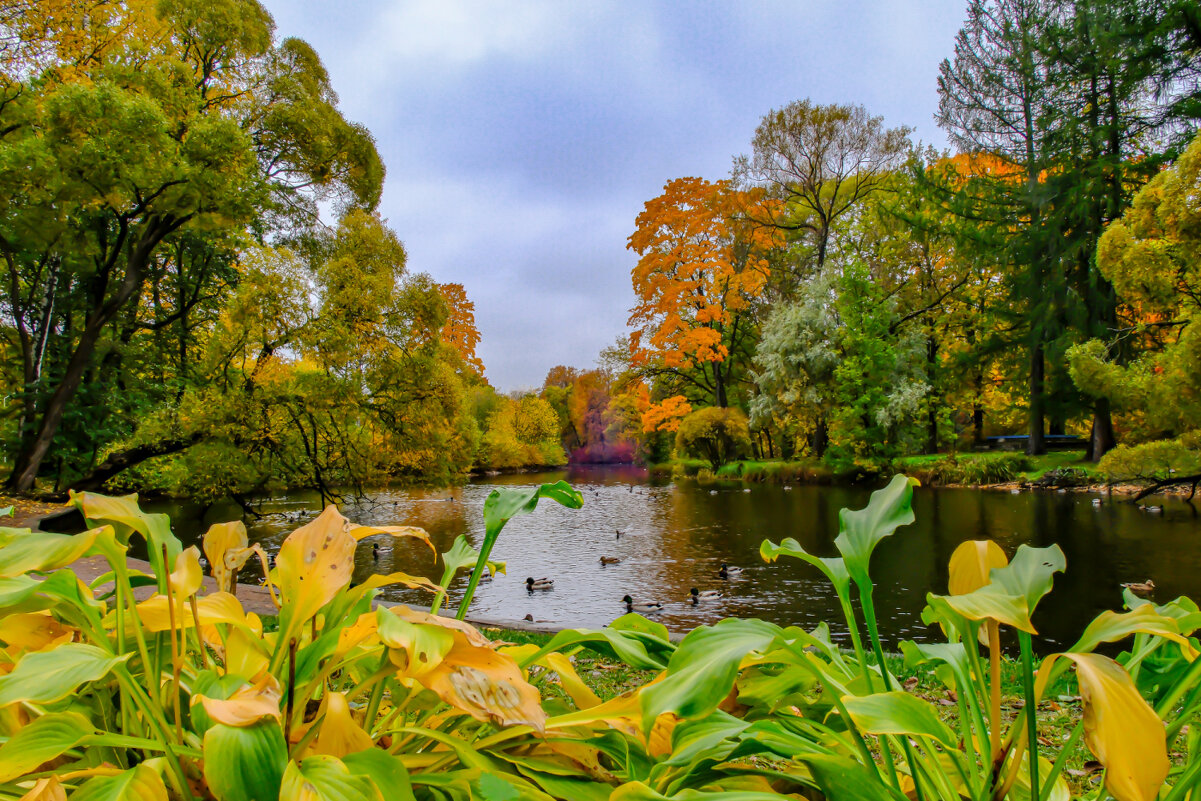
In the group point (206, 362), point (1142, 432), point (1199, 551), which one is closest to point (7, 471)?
point (206, 362)

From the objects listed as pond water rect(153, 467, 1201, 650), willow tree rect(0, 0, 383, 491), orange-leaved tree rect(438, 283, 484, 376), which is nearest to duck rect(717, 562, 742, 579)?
pond water rect(153, 467, 1201, 650)

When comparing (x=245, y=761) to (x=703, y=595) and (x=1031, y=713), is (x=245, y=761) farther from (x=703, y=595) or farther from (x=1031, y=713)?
(x=703, y=595)

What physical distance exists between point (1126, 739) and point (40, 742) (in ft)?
3.00

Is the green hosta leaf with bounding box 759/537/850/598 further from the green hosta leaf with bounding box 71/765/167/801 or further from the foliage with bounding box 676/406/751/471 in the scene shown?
the foliage with bounding box 676/406/751/471

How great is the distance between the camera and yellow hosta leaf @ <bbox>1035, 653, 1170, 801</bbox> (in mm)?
469

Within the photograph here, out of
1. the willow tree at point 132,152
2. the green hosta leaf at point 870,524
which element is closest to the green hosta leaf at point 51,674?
the green hosta leaf at point 870,524

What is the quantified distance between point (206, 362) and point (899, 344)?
18004 mm

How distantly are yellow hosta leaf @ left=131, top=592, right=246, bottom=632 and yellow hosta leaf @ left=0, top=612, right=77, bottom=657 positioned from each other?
0.18m

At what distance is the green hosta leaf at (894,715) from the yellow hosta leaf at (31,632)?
968mm

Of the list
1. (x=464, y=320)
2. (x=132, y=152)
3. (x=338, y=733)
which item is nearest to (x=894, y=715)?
(x=338, y=733)

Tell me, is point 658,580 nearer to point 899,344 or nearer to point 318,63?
point 318,63

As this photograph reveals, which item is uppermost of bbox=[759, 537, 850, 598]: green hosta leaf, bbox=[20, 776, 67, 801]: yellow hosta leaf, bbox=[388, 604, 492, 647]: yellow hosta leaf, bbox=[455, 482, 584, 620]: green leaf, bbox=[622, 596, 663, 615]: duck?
bbox=[455, 482, 584, 620]: green leaf

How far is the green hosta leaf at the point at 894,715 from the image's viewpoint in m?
0.55

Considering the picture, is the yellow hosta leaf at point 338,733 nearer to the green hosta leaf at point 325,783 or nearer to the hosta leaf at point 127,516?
the green hosta leaf at point 325,783
